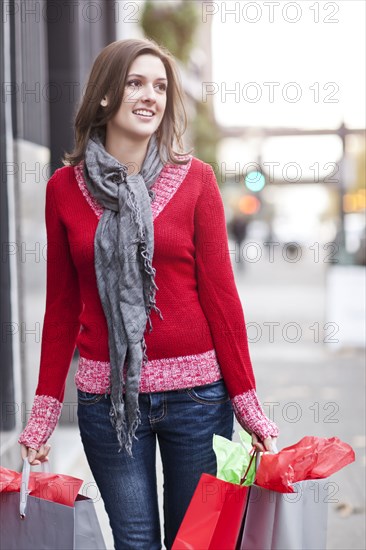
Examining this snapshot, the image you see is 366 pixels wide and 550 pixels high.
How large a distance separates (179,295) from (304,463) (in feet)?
1.96

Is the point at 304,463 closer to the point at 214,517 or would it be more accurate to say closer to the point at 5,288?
the point at 214,517

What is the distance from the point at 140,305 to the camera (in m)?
2.38

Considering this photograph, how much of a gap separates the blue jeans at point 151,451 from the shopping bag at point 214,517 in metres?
0.23

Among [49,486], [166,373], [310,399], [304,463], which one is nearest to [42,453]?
[49,486]

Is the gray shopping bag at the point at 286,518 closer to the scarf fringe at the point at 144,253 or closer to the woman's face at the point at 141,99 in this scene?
the scarf fringe at the point at 144,253

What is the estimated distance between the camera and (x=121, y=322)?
2359mm

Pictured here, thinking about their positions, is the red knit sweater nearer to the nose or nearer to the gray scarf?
the gray scarf

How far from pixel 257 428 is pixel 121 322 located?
1.69 ft

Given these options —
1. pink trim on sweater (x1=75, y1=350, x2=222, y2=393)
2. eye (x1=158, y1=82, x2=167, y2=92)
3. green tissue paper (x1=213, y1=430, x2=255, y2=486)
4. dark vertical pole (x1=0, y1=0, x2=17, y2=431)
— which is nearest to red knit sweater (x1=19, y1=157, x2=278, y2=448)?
pink trim on sweater (x1=75, y1=350, x2=222, y2=393)

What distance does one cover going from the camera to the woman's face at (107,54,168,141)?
2.44 m

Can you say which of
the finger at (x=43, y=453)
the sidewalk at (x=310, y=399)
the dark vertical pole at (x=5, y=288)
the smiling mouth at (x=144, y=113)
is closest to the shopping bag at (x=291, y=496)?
the finger at (x=43, y=453)

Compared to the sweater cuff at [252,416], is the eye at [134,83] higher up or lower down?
higher up

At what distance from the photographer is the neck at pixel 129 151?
250 centimetres

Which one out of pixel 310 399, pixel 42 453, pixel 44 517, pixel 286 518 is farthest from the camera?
pixel 310 399
